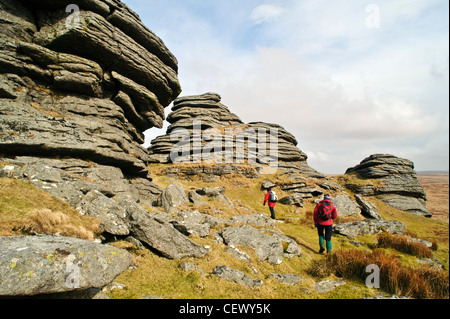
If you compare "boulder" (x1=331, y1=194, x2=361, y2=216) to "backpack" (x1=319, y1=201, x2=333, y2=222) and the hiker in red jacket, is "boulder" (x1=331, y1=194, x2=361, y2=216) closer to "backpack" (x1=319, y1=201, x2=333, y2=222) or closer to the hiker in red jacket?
the hiker in red jacket

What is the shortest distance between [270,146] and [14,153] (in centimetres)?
4531

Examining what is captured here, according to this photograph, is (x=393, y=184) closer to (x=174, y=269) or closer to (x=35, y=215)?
(x=174, y=269)

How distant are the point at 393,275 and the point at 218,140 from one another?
3963cm

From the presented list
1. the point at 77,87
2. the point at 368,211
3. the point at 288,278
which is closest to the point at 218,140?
the point at 77,87

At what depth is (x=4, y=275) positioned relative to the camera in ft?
13.1

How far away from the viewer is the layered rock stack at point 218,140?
145ft

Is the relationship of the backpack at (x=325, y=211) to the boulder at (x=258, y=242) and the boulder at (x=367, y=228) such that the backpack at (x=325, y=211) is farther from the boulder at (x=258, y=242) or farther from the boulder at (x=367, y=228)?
the boulder at (x=367, y=228)

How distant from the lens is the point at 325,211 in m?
11.6

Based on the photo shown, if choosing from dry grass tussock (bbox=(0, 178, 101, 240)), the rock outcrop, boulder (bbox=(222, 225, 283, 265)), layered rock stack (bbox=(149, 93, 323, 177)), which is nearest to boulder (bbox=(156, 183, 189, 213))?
boulder (bbox=(222, 225, 283, 265))

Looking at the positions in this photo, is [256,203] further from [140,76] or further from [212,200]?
[140,76]

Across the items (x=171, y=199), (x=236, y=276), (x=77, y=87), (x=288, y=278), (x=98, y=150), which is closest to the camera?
(x=236, y=276)
